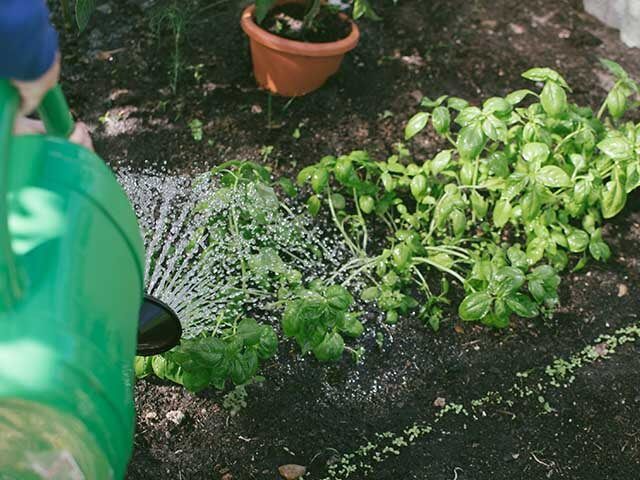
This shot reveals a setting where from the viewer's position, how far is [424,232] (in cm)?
236

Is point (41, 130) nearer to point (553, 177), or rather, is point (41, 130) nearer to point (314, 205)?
point (314, 205)

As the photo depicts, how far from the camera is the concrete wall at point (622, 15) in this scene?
3.18 meters

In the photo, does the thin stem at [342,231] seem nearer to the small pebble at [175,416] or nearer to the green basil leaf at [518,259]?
the green basil leaf at [518,259]

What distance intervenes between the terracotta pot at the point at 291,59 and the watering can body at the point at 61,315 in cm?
176

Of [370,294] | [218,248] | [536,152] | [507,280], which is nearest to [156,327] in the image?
[218,248]

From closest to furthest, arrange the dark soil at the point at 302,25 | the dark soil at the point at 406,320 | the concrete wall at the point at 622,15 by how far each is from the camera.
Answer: the dark soil at the point at 406,320 → the dark soil at the point at 302,25 → the concrete wall at the point at 622,15

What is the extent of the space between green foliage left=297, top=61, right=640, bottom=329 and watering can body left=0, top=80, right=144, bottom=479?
Answer: 1253mm

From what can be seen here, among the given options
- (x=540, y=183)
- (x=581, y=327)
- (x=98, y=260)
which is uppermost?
(x=98, y=260)

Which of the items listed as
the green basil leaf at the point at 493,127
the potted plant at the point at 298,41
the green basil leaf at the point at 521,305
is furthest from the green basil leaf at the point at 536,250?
the potted plant at the point at 298,41

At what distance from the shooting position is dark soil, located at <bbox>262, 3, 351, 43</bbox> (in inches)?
108

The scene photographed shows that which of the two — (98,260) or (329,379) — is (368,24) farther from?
(98,260)

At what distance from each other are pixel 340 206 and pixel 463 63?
103 cm

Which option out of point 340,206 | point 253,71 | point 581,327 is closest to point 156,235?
point 340,206

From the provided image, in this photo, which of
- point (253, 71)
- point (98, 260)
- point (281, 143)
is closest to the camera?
point (98, 260)
